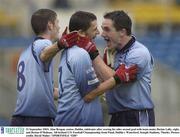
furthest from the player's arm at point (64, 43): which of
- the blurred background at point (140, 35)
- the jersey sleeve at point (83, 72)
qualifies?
the blurred background at point (140, 35)

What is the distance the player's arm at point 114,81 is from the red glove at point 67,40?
1.53ft

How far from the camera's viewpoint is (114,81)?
321 inches

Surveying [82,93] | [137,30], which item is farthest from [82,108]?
[137,30]

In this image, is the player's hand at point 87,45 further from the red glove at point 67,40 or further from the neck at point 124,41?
the neck at point 124,41

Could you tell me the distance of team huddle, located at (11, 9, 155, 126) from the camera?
26.7 feet

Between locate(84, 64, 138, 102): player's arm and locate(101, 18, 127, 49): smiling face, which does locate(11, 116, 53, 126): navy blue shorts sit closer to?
locate(84, 64, 138, 102): player's arm

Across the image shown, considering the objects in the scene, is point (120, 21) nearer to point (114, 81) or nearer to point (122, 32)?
point (122, 32)

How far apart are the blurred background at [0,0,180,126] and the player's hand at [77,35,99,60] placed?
19.3ft

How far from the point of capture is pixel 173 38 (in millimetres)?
18797

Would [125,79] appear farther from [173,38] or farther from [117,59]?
[173,38]

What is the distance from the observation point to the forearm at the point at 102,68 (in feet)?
26.8

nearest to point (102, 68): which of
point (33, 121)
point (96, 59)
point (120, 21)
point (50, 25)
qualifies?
point (96, 59)

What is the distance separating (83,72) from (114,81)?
0.30 m

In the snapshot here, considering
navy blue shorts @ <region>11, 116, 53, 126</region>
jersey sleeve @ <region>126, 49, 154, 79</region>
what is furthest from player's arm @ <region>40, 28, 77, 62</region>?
navy blue shorts @ <region>11, 116, 53, 126</region>
